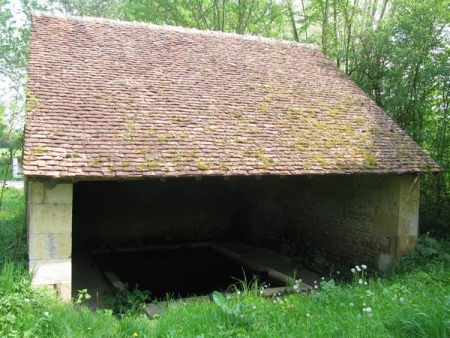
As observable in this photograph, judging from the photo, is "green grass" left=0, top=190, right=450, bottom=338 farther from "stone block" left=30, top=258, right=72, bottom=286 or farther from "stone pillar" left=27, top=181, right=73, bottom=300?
"stone pillar" left=27, top=181, right=73, bottom=300

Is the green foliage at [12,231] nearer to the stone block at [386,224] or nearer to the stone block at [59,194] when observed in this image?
the stone block at [59,194]

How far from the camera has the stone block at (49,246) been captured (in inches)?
214

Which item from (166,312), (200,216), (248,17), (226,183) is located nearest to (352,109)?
(226,183)

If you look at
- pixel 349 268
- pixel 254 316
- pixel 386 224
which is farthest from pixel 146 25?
pixel 254 316

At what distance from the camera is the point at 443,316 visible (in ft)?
13.8

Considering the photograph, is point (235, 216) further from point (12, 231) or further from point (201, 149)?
point (201, 149)

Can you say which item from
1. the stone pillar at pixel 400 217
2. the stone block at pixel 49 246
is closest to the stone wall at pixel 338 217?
the stone pillar at pixel 400 217

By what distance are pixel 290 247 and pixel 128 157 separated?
18.3 ft

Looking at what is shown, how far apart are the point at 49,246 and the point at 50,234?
154 mm

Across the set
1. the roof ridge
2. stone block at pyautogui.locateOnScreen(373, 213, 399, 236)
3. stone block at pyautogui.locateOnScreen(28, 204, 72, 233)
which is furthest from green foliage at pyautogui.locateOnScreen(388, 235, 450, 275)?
the roof ridge

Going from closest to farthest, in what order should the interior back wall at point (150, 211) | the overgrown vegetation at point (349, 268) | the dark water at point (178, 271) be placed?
the overgrown vegetation at point (349, 268), the dark water at point (178, 271), the interior back wall at point (150, 211)

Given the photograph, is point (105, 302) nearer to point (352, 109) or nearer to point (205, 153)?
point (205, 153)

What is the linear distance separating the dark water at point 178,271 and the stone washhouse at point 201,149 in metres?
0.81

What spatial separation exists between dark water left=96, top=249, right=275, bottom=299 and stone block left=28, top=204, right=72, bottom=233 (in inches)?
110
